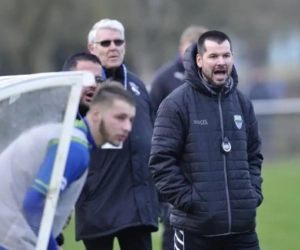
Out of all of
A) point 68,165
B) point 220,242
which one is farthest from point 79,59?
point 68,165

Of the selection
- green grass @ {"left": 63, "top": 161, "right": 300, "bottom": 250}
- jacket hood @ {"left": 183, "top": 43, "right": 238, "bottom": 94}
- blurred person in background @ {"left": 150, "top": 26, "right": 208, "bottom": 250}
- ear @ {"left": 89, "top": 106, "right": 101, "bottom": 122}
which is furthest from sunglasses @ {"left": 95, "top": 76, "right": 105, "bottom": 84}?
green grass @ {"left": 63, "top": 161, "right": 300, "bottom": 250}

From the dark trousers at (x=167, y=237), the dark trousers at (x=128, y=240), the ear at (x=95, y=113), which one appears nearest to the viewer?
the ear at (x=95, y=113)

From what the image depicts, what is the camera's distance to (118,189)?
24.4ft

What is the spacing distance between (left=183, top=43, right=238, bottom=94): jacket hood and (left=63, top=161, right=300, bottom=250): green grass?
423cm

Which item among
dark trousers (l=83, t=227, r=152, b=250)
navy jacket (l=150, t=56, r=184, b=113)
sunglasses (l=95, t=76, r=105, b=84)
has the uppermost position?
navy jacket (l=150, t=56, r=184, b=113)

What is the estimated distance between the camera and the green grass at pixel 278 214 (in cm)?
1107

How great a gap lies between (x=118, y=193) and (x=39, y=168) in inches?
96.1

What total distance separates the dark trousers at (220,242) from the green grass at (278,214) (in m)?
4.03

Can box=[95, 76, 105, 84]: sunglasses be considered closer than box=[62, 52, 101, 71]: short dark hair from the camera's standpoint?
Yes

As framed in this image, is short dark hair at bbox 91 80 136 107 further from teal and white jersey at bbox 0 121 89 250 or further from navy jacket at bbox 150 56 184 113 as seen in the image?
navy jacket at bbox 150 56 184 113

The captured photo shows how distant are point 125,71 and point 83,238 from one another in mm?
1304

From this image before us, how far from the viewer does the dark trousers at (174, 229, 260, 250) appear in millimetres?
6566

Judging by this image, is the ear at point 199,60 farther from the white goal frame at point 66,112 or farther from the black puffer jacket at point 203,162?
the white goal frame at point 66,112

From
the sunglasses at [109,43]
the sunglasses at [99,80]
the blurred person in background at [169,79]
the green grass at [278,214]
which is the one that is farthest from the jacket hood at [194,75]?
the green grass at [278,214]
